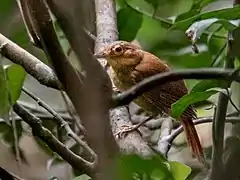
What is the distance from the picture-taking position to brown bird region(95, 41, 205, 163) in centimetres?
146

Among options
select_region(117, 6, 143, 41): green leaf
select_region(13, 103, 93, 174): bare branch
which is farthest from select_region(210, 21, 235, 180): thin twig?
Result: select_region(117, 6, 143, 41): green leaf

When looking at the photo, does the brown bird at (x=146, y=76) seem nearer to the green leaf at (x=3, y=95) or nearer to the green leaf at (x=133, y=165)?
the green leaf at (x=3, y=95)

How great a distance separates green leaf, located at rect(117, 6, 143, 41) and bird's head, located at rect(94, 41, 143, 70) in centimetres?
3

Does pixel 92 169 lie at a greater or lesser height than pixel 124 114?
greater

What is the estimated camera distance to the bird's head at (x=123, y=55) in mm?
1558

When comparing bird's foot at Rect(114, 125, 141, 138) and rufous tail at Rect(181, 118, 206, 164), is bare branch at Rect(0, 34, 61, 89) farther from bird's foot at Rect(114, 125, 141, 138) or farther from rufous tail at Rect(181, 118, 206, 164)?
rufous tail at Rect(181, 118, 206, 164)

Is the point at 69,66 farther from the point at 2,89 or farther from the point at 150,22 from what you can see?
the point at 150,22

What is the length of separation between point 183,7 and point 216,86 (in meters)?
0.73

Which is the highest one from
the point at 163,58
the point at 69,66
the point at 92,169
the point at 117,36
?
the point at 69,66

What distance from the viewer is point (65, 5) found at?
0.40 metres

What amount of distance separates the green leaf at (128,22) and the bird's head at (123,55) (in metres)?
0.03

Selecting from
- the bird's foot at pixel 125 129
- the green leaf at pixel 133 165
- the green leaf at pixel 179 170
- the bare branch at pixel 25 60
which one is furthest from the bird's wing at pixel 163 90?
the green leaf at pixel 133 165

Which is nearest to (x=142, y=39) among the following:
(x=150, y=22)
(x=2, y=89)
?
(x=150, y=22)

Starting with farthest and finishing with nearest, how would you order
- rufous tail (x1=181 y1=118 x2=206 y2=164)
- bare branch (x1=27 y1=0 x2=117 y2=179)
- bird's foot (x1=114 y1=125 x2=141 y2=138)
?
rufous tail (x1=181 y1=118 x2=206 y2=164), bird's foot (x1=114 y1=125 x2=141 y2=138), bare branch (x1=27 y1=0 x2=117 y2=179)
